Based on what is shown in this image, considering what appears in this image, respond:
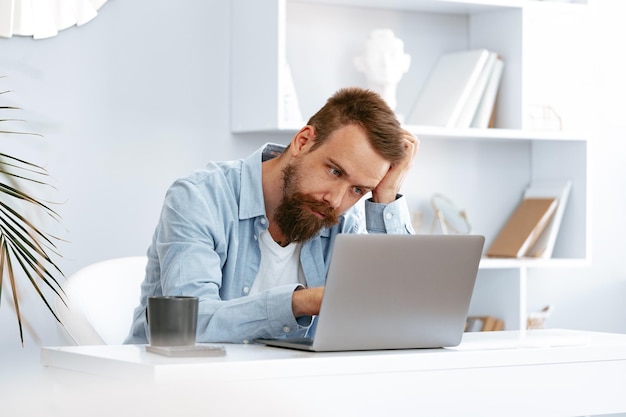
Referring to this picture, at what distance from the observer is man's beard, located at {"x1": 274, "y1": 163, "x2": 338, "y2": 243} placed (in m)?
2.00

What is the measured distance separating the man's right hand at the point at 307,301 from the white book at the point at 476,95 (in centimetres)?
165

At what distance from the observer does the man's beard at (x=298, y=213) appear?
2.00m

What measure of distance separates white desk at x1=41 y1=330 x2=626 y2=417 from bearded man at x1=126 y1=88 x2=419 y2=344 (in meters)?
0.40

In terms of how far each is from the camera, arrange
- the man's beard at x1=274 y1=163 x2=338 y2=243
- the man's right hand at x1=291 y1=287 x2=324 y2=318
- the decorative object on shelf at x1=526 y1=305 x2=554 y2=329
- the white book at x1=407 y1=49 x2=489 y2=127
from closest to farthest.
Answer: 1. the man's right hand at x1=291 y1=287 x2=324 y2=318
2. the man's beard at x1=274 y1=163 x2=338 y2=243
3. the white book at x1=407 y1=49 x2=489 y2=127
4. the decorative object on shelf at x1=526 y1=305 x2=554 y2=329

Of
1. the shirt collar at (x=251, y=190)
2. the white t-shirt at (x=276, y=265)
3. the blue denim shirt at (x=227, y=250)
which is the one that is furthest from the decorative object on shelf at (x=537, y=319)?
the shirt collar at (x=251, y=190)

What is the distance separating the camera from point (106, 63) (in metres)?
2.85

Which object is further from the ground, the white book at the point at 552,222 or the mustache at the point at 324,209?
the mustache at the point at 324,209

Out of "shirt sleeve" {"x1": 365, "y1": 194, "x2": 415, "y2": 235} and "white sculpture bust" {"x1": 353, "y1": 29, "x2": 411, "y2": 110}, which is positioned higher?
"white sculpture bust" {"x1": 353, "y1": 29, "x2": 411, "y2": 110}

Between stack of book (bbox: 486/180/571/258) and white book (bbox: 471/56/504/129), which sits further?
stack of book (bbox: 486/180/571/258)

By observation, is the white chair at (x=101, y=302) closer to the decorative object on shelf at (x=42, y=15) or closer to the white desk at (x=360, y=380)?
the white desk at (x=360, y=380)

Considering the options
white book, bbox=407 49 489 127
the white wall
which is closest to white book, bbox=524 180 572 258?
white book, bbox=407 49 489 127

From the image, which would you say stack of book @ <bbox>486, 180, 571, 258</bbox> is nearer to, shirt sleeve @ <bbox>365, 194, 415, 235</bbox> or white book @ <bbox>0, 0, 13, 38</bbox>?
shirt sleeve @ <bbox>365, 194, 415, 235</bbox>

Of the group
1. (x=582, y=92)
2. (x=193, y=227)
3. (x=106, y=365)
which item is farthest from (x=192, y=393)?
(x=582, y=92)

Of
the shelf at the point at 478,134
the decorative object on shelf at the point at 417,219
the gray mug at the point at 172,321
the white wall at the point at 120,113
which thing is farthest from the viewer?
the decorative object on shelf at the point at 417,219
